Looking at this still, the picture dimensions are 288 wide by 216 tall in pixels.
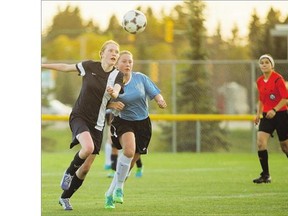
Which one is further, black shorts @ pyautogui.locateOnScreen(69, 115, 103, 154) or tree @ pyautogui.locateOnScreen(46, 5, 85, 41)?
tree @ pyautogui.locateOnScreen(46, 5, 85, 41)

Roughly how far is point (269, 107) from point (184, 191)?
2239mm

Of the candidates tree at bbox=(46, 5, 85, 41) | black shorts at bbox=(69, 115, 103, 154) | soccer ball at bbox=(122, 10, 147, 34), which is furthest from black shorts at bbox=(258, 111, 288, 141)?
tree at bbox=(46, 5, 85, 41)

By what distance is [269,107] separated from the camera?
15164mm

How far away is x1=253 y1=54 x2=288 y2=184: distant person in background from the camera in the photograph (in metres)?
14.9

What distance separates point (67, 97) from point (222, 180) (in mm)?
19559

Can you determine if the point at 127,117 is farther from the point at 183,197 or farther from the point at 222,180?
the point at 222,180

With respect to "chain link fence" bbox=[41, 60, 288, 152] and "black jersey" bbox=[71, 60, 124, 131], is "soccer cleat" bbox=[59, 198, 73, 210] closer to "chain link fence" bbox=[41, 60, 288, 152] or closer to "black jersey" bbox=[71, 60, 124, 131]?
"black jersey" bbox=[71, 60, 124, 131]

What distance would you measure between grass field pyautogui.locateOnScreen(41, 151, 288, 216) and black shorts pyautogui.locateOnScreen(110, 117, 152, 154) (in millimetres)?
694

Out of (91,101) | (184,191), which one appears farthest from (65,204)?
(184,191)

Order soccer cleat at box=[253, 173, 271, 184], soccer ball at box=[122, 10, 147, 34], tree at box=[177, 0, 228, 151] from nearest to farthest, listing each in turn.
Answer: soccer ball at box=[122, 10, 147, 34]
soccer cleat at box=[253, 173, 271, 184]
tree at box=[177, 0, 228, 151]

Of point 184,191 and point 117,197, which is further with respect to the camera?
point 184,191

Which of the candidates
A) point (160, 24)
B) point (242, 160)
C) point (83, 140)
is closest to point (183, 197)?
point (83, 140)

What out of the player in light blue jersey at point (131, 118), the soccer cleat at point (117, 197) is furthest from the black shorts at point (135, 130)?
the soccer cleat at point (117, 197)

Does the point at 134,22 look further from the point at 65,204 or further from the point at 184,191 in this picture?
the point at 65,204
